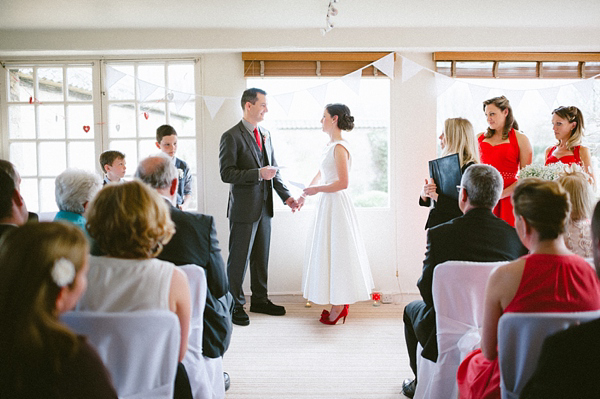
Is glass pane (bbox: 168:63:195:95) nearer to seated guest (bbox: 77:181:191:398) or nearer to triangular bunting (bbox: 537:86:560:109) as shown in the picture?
seated guest (bbox: 77:181:191:398)

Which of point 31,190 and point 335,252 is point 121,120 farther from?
point 335,252

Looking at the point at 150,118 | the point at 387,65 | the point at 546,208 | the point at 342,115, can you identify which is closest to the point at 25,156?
the point at 150,118

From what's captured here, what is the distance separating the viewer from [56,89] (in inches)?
168

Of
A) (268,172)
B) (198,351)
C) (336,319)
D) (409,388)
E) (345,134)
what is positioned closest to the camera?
(198,351)

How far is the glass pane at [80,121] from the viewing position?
425cm

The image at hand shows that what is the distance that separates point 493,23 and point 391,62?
93 cm

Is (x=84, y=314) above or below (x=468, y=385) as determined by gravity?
above

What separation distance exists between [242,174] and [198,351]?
1.96m

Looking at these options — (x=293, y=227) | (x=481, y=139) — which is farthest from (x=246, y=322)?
(x=481, y=139)

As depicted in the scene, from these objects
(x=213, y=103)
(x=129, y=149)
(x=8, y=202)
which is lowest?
(x=8, y=202)

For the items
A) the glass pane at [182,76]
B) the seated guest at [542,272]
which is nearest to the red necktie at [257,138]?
the glass pane at [182,76]

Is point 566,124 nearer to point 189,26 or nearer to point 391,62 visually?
point 391,62

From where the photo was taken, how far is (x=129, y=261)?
141 cm

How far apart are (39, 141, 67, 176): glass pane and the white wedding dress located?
99.3 inches
